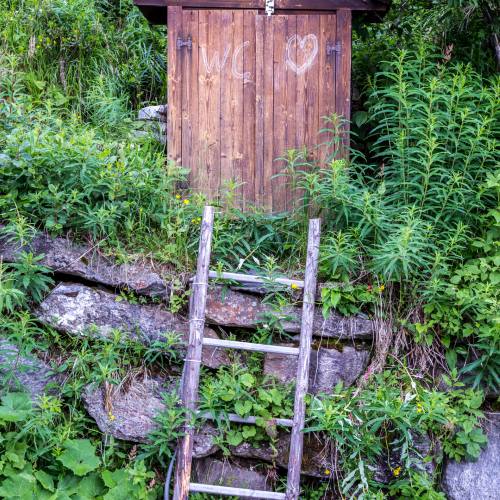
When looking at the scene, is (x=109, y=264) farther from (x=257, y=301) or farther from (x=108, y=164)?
(x=257, y=301)

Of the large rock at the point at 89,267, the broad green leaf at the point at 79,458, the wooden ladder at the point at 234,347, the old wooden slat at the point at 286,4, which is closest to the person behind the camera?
the broad green leaf at the point at 79,458

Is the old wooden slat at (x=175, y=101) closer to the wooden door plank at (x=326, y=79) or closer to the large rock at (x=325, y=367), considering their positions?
the wooden door plank at (x=326, y=79)

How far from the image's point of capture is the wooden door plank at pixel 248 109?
4.24 meters

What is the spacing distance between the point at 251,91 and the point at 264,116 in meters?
0.26

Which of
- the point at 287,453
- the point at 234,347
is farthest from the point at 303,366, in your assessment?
the point at 287,453

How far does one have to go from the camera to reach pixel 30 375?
3387 mm

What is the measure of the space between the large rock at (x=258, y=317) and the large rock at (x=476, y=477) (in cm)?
109

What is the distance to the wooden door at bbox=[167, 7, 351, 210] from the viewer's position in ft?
13.9

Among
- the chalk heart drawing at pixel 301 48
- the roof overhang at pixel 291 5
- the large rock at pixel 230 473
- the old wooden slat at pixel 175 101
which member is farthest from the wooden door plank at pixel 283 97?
the large rock at pixel 230 473

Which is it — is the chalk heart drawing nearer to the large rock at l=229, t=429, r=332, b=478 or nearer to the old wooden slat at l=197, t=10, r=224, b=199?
the old wooden slat at l=197, t=10, r=224, b=199

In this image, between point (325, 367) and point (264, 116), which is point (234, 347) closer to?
point (325, 367)

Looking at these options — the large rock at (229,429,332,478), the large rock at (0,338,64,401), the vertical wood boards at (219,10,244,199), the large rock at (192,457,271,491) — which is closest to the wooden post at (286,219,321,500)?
the large rock at (229,429,332,478)

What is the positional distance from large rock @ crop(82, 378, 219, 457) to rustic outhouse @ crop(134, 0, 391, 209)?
190cm

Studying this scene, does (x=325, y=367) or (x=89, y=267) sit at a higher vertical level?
(x=89, y=267)
